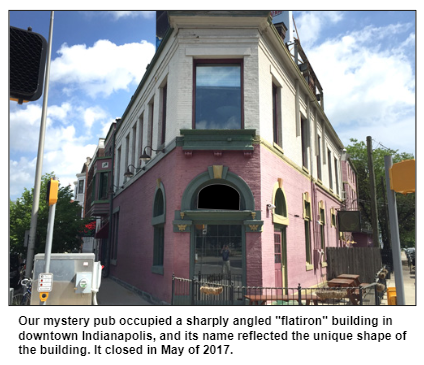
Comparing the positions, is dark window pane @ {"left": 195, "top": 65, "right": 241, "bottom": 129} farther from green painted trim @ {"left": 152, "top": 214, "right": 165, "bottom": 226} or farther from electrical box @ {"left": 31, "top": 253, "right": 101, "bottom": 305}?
electrical box @ {"left": 31, "top": 253, "right": 101, "bottom": 305}

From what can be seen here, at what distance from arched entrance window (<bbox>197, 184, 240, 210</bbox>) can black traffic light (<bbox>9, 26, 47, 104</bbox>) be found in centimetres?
951

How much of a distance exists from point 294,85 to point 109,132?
16513mm

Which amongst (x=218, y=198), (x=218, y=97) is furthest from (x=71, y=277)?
(x=218, y=97)

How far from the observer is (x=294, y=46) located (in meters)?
22.5

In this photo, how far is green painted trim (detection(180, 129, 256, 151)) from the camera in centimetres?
1173

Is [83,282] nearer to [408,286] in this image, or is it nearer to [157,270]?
[157,270]

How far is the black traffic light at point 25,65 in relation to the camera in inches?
90.0

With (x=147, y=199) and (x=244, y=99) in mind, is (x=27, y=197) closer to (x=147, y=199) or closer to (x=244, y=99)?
(x=147, y=199)

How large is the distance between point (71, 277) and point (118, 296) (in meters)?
8.19

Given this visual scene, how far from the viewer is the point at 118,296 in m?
15.8

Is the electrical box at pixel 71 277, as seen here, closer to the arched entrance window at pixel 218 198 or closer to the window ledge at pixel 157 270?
the arched entrance window at pixel 218 198

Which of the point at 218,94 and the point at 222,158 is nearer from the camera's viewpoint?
the point at 222,158

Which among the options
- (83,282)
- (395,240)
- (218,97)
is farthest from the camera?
(218,97)

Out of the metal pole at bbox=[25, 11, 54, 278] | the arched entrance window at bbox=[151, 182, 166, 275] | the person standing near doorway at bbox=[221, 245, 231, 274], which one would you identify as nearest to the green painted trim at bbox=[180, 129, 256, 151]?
the arched entrance window at bbox=[151, 182, 166, 275]
